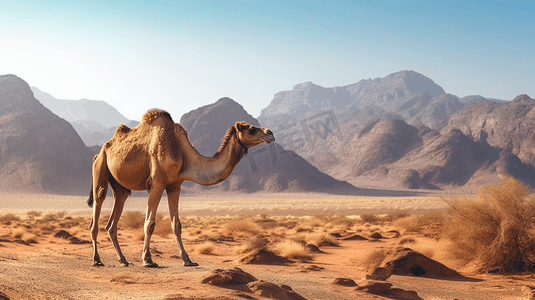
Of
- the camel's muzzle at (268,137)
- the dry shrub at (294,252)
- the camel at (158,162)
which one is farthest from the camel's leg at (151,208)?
the dry shrub at (294,252)

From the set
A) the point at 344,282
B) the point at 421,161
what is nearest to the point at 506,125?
the point at 421,161

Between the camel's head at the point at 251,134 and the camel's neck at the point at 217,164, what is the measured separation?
0.54 ft

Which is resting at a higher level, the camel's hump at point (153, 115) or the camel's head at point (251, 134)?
the camel's hump at point (153, 115)

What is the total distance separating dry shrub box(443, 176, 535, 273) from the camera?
495 inches

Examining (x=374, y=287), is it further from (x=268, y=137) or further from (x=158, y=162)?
(x=158, y=162)

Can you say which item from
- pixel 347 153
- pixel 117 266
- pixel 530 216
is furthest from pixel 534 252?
pixel 347 153

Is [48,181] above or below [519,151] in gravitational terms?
below

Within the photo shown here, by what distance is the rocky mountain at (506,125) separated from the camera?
121m

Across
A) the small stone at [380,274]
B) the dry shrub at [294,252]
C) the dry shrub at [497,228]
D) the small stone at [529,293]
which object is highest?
the dry shrub at [497,228]

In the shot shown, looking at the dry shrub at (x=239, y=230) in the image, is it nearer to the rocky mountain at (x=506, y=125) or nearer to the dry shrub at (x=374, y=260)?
the dry shrub at (x=374, y=260)

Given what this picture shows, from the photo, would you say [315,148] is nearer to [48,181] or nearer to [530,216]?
[48,181]

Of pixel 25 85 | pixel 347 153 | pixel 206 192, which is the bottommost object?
pixel 206 192

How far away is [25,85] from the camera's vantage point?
367 ft

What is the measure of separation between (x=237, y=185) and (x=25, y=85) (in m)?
60.9
